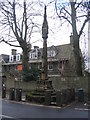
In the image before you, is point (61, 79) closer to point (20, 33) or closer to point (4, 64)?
point (20, 33)

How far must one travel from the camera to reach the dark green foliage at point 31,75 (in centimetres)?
2914

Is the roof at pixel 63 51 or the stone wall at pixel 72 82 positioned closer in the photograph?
the stone wall at pixel 72 82

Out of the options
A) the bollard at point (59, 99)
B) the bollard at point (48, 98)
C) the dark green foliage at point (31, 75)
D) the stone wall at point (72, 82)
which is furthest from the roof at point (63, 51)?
the bollard at point (59, 99)

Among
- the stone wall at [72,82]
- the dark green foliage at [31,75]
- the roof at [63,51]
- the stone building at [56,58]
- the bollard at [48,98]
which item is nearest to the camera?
the bollard at [48,98]

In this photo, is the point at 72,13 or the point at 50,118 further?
the point at 72,13

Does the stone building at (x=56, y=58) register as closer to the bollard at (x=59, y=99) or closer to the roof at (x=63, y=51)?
the roof at (x=63, y=51)

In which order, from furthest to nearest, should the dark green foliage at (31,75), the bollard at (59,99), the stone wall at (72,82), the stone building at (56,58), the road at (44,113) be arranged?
the stone building at (56,58), the dark green foliage at (31,75), the stone wall at (72,82), the bollard at (59,99), the road at (44,113)

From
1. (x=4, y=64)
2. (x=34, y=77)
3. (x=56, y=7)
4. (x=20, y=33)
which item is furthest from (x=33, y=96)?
(x=4, y=64)

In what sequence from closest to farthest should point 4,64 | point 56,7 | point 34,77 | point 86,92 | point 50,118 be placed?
point 50,118, point 86,92, point 56,7, point 34,77, point 4,64

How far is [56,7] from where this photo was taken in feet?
75.8

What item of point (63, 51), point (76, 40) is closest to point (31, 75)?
point (76, 40)

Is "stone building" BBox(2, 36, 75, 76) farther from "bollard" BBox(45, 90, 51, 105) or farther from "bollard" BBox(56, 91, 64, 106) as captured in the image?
"bollard" BBox(56, 91, 64, 106)

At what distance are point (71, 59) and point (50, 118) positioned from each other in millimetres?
33448

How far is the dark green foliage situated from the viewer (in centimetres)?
2914
